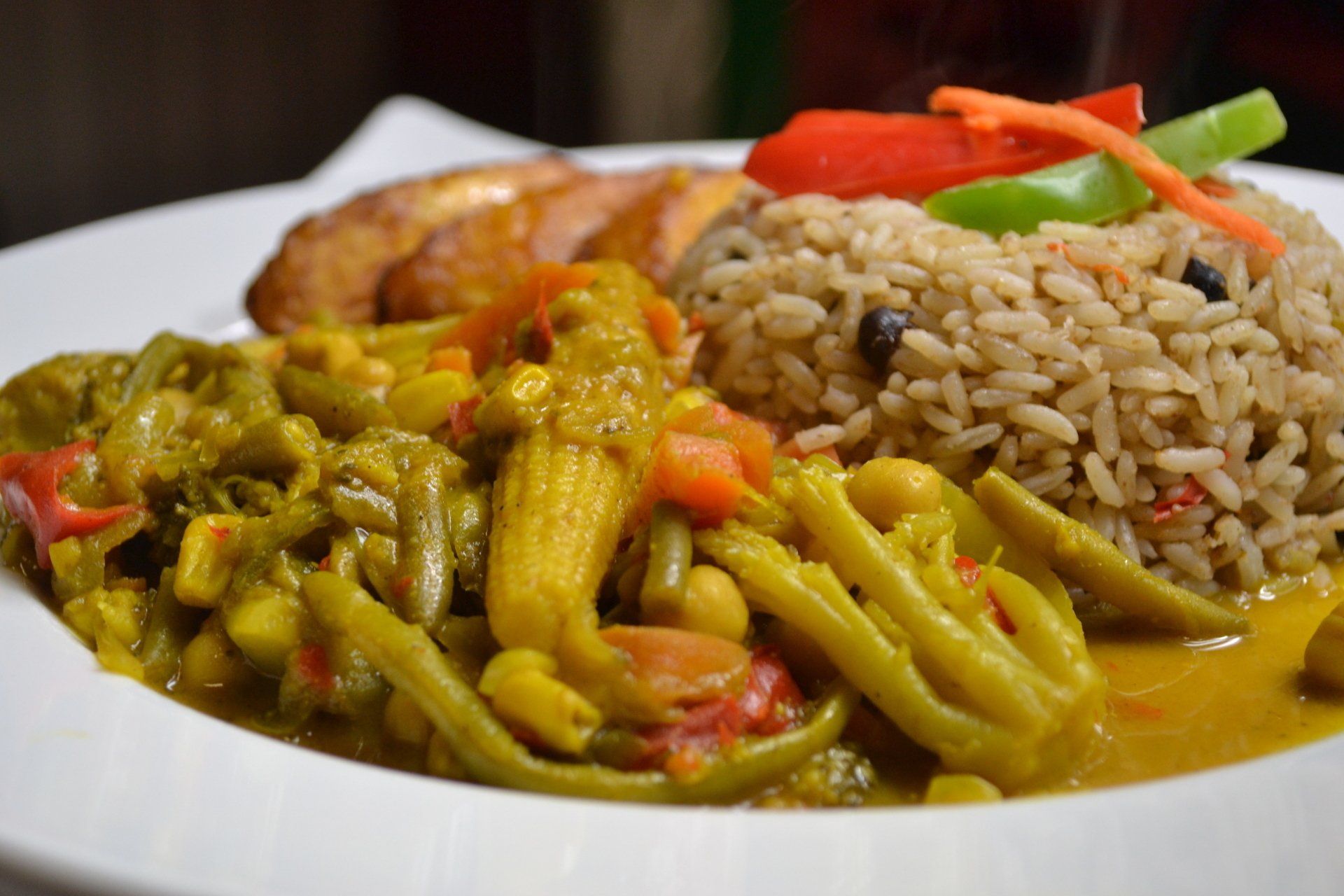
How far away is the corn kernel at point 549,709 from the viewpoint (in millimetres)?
2096

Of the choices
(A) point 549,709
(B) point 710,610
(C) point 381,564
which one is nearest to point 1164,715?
(B) point 710,610

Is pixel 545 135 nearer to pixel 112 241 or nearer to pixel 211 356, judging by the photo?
pixel 112 241

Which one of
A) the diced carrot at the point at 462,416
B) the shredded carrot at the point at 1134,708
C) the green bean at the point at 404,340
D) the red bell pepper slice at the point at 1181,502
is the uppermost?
the diced carrot at the point at 462,416

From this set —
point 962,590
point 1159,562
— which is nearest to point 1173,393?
point 1159,562

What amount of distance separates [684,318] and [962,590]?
1678 mm

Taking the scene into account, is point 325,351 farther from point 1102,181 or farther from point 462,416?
point 1102,181

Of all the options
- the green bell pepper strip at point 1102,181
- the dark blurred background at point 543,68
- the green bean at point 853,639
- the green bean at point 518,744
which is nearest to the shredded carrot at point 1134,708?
the green bean at point 853,639

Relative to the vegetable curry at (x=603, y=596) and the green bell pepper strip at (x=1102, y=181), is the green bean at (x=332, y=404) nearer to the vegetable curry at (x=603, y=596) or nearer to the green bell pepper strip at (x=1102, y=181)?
the vegetable curry at (x=603, y=596)

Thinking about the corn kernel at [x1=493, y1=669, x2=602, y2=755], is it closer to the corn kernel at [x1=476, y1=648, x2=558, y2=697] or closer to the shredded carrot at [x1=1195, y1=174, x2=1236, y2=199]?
the corn kernel at [x1=476, y1=648, x2=558, y2=697]

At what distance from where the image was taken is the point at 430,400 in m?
2.99

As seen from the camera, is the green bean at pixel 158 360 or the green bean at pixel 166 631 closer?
the green bean at pixel 166 631

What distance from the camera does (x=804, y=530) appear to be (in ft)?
8.62

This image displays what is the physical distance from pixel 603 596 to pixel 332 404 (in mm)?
944

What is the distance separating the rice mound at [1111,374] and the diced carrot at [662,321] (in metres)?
0.30
